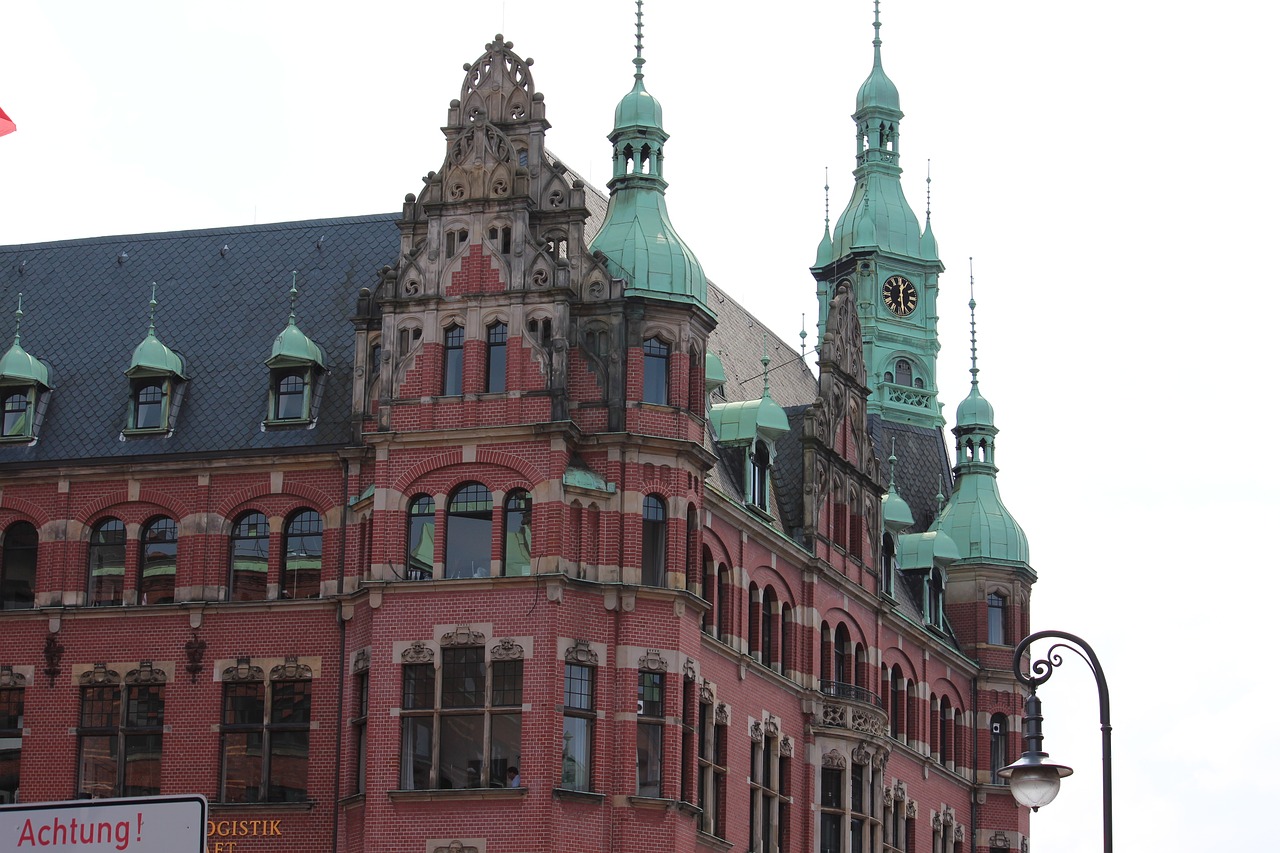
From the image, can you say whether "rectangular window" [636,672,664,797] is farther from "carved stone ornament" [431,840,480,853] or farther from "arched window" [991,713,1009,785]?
"arched window" [991,713,1009,785]

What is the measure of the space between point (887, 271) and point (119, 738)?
43.5 metres

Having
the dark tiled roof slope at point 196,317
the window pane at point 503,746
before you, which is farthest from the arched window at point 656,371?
the window pane at point 503,746

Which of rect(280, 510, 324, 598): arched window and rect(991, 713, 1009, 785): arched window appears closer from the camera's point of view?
rect(280, 510, 324, 598): arched window

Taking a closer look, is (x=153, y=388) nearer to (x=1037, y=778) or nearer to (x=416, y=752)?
(x=416, y=752)

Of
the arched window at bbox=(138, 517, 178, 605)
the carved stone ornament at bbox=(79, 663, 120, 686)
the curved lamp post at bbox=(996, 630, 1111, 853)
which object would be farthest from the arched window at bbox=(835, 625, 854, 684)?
the curved lamp post at bbox=(996, 630, 1111, 853)

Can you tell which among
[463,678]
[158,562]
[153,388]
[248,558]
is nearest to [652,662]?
[463,678]

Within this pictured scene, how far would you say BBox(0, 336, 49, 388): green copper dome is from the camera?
58.5 m

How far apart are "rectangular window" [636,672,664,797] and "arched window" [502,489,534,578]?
391 cm

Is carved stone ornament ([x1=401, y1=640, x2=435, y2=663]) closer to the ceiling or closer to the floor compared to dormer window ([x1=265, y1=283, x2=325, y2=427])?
closer to the floor

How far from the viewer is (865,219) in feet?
294

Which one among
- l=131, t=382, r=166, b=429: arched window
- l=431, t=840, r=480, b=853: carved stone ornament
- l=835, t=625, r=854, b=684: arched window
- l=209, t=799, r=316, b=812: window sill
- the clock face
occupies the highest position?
the clock face

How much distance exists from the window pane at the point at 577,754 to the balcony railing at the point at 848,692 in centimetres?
1504

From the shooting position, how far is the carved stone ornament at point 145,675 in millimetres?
55125

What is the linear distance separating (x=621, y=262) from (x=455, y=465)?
688 cm
